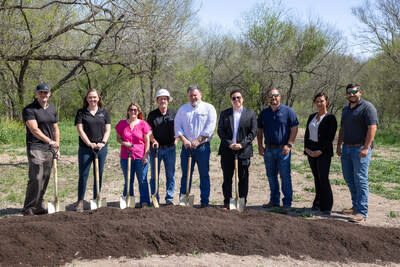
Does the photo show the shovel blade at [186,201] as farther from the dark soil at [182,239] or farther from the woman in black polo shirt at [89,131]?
the woman in black polo shirt at [89,131]

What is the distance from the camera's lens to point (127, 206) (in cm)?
621

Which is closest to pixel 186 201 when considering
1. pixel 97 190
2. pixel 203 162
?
pixel 203 162

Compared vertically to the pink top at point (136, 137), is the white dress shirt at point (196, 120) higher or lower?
higher

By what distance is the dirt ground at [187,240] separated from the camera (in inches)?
164

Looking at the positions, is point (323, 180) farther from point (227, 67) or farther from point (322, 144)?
point (227, 67)

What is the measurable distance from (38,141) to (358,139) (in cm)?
517

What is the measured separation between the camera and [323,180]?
6141mm

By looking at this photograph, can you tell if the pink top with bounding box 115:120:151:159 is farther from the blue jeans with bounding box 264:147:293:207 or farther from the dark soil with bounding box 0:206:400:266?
the blue jeans with bounding box 264:147:293:207

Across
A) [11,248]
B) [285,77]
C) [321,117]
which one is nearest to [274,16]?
[285,77]

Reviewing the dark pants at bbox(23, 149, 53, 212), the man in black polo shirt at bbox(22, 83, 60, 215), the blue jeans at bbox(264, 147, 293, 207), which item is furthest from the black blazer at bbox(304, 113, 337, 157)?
the dark pants at bbox(23, 149, 53, 212)

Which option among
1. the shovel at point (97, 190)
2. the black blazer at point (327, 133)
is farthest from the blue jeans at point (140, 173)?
the black blazer at point (327, 133)

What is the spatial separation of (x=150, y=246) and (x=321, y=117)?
3655 millimetres

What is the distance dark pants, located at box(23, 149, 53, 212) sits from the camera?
5.78 m

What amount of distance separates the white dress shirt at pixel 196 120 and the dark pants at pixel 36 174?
2211 millimetres
